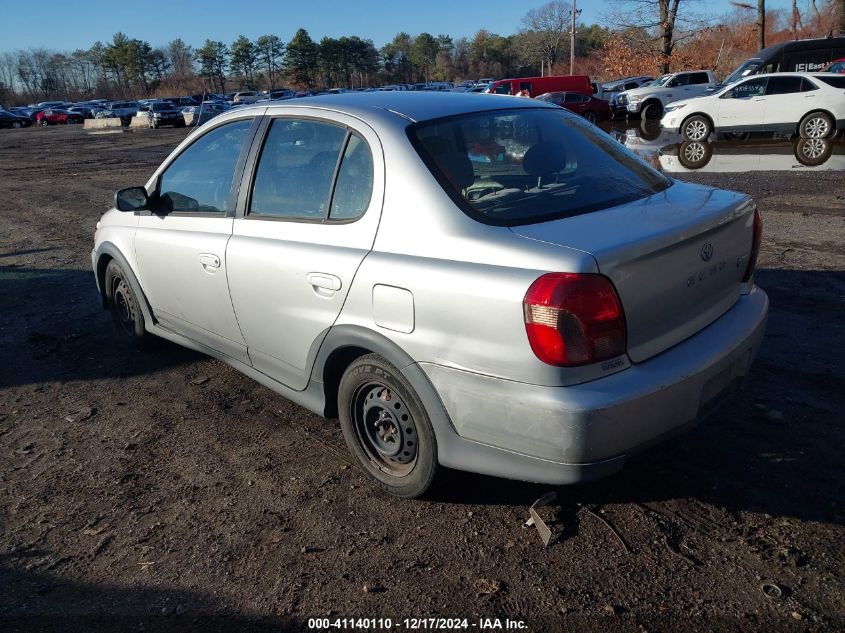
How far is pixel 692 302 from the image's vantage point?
112 inches

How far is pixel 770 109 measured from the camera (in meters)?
15.7

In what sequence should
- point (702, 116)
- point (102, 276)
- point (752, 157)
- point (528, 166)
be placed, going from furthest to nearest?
1. point (702, 116)
2. point (752, 157)
3. point (102, 276)
4. point (528, 166)

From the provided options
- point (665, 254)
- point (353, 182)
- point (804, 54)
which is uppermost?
point (804, 54)

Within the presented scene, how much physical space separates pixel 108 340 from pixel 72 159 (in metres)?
21.1

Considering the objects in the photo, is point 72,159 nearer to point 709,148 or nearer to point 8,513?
point 709,148

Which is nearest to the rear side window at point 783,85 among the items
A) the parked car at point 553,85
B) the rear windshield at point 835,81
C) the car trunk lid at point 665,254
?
the rear windshield at point 835,81

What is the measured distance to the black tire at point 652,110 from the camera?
28594mm

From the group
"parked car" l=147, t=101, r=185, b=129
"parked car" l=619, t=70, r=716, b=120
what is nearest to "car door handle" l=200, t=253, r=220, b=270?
"parked car" l=619, t=70, r=716, b=120

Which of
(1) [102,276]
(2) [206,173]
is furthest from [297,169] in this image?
(1) [102,276]

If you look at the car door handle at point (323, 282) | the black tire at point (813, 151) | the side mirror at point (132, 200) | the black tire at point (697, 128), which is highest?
the side mirror at point (132, 200)

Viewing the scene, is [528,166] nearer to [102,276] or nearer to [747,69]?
[102,276]

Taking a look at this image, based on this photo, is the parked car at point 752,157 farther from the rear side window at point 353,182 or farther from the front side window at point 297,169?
the rear side window at point 353,182

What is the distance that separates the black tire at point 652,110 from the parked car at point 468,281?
1068 inches

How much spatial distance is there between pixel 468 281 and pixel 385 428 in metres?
0.94
